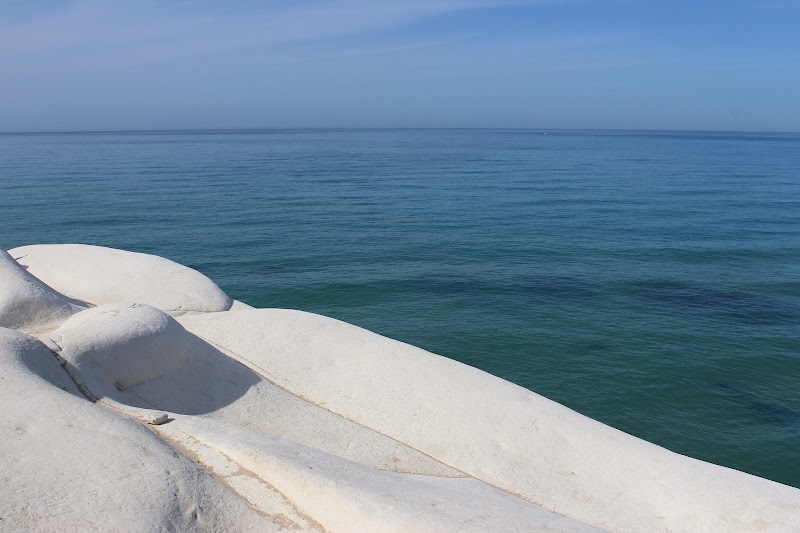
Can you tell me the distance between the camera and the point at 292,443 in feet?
23.4

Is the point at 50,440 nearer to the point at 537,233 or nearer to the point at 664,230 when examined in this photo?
the point at 537,233

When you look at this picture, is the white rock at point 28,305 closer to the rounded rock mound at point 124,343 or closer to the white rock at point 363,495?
the rounded rock mound at point 124,343

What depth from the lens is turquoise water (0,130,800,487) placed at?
587 inches

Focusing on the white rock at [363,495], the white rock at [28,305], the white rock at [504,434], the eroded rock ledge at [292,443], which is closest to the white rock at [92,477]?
the eroded rock ledge at [292,443]

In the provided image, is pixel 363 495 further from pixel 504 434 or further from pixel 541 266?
pixel 541 266

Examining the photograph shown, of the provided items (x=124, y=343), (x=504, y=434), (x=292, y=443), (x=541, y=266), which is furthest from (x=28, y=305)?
(x=541, y=266)

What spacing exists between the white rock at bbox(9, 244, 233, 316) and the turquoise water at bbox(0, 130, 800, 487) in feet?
19.2

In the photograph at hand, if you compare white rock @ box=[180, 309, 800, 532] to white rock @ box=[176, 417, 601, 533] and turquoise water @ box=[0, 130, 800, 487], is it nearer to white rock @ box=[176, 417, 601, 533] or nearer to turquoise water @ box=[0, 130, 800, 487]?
white rock @ box=[176, 417, 601, 533]

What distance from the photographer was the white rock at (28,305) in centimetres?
1047

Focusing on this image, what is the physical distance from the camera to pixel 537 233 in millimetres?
31797

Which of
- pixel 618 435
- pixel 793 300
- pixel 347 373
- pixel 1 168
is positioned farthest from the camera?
pixel 1 168

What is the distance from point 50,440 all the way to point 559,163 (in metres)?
69.3

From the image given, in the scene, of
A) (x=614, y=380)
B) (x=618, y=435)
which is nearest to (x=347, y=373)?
(x=618, y=435)

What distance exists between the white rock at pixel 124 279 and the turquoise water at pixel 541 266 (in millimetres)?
5853
